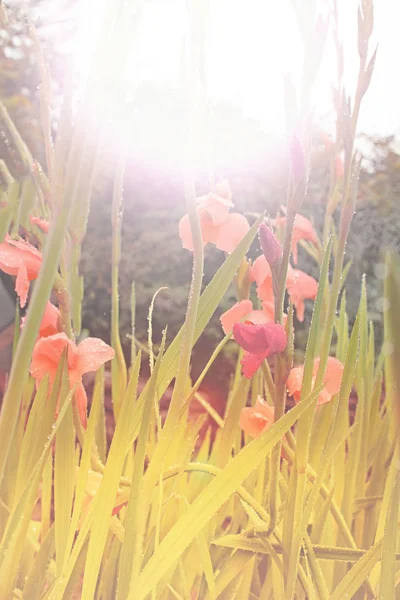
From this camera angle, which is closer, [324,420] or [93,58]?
[93,58]

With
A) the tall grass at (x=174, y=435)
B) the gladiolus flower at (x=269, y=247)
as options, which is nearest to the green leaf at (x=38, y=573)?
the tall grass at (x=174, y=435)

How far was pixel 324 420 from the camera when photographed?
57 cm

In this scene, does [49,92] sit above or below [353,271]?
below

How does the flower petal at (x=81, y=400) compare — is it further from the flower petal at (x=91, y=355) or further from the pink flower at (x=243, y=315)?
the pink flower at (x=243, y=315)

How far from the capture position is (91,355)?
0.47m

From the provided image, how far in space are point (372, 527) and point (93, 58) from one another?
602mm

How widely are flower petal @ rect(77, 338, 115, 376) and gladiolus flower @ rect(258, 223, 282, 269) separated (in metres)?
0.16

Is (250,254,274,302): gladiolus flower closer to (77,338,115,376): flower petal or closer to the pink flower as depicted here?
the pink flower

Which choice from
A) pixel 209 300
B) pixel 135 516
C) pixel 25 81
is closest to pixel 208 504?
pixel 135 516

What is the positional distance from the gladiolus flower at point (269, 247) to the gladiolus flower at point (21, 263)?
20 cm

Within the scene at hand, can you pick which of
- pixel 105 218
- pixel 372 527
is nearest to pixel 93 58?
pixel 372 527

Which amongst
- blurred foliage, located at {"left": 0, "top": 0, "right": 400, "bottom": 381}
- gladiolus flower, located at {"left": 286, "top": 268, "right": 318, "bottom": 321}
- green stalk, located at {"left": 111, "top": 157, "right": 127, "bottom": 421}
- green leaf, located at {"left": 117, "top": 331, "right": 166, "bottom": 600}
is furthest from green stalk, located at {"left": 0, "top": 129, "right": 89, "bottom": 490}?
blurred foliage, located at {"left": 0, "top": 0, "right": 400, "bottom": 381}

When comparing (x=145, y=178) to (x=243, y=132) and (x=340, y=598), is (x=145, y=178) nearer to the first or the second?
(x=243, y=132)

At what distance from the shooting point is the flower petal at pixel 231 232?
52cm
